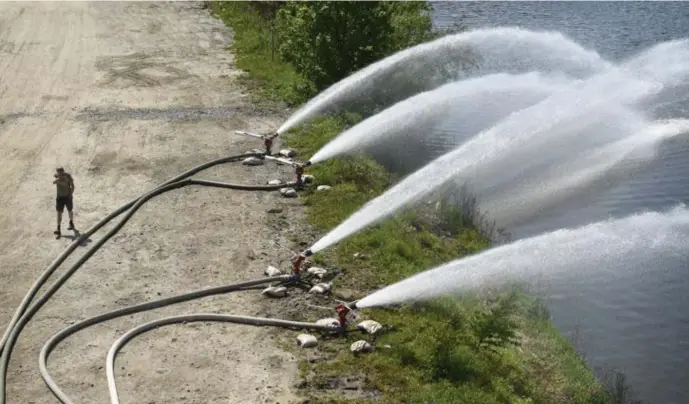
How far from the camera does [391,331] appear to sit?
666 inches

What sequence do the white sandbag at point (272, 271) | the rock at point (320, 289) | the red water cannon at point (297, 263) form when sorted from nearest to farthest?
the rock at point (320, 289) → the red water cannon at point (297, 263) → the white sandbag at point (272, 271)

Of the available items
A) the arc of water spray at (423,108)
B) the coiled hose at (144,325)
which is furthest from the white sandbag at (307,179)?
the coiled hose at (144,325)

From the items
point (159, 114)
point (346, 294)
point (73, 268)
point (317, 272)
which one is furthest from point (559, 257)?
point (159, 114)

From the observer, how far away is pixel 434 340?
16.5m

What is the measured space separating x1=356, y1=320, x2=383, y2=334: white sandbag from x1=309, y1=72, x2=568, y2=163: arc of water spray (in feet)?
34.5

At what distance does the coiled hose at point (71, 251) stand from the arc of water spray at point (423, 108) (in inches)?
127

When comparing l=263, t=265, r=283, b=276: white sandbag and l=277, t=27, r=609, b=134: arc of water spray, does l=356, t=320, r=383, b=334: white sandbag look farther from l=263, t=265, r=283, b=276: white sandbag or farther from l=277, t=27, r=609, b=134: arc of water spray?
l=277, t=27, r=609, b=134: arc of water spray

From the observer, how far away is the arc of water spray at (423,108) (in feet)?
92.4

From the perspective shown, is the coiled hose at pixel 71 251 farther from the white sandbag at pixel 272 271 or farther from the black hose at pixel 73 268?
the white sandbag at pixel 272 271

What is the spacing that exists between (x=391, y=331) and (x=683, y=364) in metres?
6.79

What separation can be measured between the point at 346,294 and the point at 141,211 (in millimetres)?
7748

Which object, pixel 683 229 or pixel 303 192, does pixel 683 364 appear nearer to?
pixel 683 229

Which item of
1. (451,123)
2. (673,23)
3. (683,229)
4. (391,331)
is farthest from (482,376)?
(673,23)

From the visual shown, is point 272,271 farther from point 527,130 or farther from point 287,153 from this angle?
point 527,130
